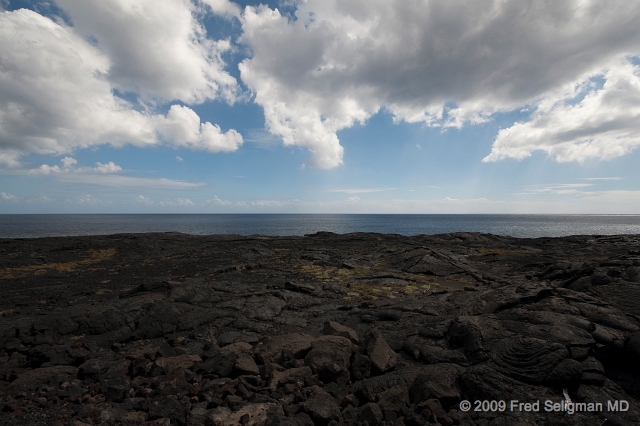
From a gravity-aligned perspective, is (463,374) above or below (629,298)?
below

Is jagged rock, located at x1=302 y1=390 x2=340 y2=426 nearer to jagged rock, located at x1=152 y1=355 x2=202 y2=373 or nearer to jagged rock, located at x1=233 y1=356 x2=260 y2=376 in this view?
jagged rock, located at x1=233 y1=356 x2=260 y2=376

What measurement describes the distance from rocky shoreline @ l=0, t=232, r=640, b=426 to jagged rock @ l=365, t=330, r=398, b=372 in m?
0.04

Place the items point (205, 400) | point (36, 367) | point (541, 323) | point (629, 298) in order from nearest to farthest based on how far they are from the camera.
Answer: point (205, 400) → point (36, 367) → point (541, 323) → point (629, 298)

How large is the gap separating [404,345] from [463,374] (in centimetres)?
269

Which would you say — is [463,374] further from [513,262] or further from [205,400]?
[513,262]

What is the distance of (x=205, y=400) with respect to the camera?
7.43 m

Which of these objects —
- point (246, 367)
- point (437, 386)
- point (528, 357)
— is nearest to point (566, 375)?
point (528, 357)

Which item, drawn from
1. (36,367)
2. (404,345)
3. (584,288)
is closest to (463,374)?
(404,345)

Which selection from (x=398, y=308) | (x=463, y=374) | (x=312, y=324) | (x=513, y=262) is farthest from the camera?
(x=513, y=262)

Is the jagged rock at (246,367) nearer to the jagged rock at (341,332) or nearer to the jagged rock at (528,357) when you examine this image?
the jagged rock at (341,332)

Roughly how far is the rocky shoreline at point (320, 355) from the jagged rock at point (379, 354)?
0.14 ft

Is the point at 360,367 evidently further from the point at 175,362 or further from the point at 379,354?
the point at 175,362

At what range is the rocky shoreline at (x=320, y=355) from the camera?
7094mm

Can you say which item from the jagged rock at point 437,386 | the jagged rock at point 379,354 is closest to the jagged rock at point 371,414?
the jagged rock at point 437,386
